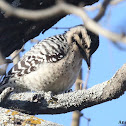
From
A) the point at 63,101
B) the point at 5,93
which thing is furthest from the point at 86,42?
the point at 5,93

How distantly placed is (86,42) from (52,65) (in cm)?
77

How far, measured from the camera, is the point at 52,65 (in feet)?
15.5

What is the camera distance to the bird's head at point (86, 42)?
16.7 feet

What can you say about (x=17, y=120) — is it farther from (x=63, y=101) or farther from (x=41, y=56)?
(x=41, y=56)

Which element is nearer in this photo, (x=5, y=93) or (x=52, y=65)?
(x=5, y=93)

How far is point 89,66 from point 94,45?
34cm

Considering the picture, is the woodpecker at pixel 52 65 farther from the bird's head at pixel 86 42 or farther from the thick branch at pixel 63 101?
the thick branch at pixel 63 101

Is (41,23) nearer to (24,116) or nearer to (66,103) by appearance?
(66,103)

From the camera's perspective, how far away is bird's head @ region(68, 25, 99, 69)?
5090 millimetres

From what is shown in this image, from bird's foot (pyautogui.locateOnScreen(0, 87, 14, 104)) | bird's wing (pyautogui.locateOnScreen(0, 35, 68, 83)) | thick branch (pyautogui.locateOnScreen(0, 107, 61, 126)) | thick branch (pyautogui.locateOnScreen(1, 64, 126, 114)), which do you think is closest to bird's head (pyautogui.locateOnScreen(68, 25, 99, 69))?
bird's wing (pyautogui.locateOnScreen(0, 35, 68, 83))

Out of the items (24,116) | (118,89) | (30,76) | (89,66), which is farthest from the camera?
(89,66)

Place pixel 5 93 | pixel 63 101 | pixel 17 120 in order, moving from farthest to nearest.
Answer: pixel 63 101, pixel 5 93, pixel 17 120

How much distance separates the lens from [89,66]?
16.8ft

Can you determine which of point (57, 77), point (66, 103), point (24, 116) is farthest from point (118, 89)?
point (57, 77)
